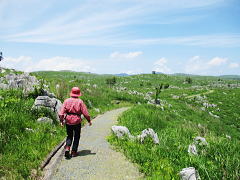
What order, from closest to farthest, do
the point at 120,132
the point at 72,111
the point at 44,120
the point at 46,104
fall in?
the point at 72,111 < the point at 120,132 < the point at 44,120 < the point at 46,104

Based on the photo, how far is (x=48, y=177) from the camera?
527cm

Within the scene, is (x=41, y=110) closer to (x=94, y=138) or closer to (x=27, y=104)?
(x=27, y=104)

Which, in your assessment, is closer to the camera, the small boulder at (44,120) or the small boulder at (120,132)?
the small boulder at (120,132)

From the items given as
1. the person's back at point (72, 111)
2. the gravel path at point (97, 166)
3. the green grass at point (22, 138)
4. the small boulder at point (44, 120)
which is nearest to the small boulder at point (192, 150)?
the gravel path at point (97, 166)

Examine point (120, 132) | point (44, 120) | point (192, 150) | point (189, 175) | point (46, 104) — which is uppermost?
point (46, 104)

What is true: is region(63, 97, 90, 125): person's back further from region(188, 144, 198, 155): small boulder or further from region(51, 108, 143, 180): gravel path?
region(188, 144, 198, 155): small boulder

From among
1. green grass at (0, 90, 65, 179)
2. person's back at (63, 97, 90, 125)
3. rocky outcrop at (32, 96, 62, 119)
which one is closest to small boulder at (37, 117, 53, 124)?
green grass at (0, 90, 65, 179)

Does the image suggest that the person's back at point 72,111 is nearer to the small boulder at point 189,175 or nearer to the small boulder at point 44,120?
the small boulder at point 44,120

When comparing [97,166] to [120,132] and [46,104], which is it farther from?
[46,104]

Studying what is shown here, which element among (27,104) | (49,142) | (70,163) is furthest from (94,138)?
(27,104)

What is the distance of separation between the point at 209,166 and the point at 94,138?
5.31 meters

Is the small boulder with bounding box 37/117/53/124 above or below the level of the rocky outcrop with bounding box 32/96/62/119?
below

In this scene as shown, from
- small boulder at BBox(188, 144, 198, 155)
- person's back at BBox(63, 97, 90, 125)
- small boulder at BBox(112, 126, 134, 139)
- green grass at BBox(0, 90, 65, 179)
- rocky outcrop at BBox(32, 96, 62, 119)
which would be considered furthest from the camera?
rocky outcrop at BBox(32, 96, 62, 119)

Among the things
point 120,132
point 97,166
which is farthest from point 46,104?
point 97,166
